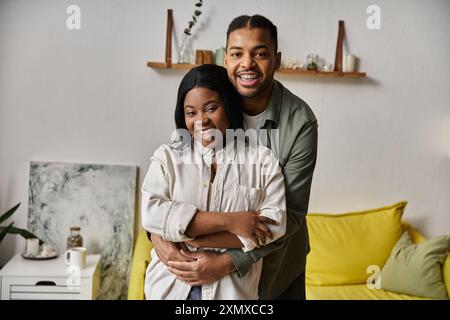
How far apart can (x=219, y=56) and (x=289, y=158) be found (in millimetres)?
563

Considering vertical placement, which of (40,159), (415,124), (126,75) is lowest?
(40,159)

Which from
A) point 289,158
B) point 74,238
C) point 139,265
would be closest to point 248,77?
point 289,158

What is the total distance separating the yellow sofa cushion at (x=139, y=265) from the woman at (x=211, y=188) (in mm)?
618

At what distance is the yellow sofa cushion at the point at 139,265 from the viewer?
1552mm

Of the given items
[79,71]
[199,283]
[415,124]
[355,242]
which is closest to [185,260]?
[199,283]

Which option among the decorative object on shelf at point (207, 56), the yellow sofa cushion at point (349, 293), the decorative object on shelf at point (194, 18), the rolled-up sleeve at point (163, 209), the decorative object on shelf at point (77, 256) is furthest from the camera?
the yellow sofa cushion at point (349, 293)

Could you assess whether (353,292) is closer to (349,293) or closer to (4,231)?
(349,293)

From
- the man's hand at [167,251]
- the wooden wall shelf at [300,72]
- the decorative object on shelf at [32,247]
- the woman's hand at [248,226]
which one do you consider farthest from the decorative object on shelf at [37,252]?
the woman's hand at [248,226]

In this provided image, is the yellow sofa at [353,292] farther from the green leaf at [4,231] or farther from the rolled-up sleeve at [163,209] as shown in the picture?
the rolled-up sleeve at [163,209]

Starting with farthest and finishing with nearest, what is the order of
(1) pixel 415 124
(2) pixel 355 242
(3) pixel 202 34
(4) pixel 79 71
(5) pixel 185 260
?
(2) pixel 355 242 < (1) pixel 415 124 < (4) pixel 79 71 < (3) pixel 202 34 < (5) pixel 185 260

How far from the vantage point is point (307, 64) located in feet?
4.74

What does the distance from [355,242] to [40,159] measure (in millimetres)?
1058

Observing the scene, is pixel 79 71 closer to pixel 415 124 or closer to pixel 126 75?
pixel 126 75

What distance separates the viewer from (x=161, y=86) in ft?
4.91
